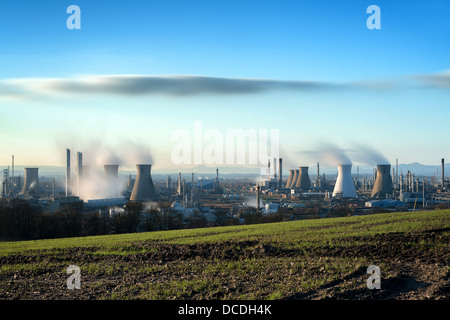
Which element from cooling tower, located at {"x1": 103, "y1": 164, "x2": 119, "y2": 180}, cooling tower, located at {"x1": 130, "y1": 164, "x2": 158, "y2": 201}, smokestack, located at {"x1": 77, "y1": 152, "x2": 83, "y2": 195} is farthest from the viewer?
smokestack, located at {"x1": 77, "y1": 152, "x2": 83, "y2": 195}

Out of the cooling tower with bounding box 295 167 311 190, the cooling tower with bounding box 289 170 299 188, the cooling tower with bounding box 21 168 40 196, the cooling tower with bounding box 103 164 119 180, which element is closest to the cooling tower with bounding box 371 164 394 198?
the cooling tower with bounding box 295 167 311 190

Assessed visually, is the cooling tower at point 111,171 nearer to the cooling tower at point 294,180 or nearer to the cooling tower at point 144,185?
the cooling tower at point 144,185

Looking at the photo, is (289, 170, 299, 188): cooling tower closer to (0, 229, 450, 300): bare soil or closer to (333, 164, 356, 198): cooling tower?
(333, 164, 356, 198): cooling tower

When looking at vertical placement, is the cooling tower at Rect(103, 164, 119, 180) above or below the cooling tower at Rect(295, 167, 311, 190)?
above

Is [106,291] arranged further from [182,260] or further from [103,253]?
[103,253]

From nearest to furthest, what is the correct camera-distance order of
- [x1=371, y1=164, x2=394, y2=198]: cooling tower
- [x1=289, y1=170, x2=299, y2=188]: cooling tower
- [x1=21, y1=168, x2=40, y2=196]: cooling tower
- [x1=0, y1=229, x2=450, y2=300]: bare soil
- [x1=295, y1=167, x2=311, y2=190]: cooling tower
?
[x1=0, y1=229, x2=450, y2=300]: bare soil → [x1=371, y1=164, x2=394, y2=198]: cooling tower → [x1=21, y1=168, x2=40, y2=196]: cooling tower → [x1=295, y1=167, x2=311, y2=190]: cooling tower → [x1=289, y1=170, x2=299, y2=188]: cooling tower

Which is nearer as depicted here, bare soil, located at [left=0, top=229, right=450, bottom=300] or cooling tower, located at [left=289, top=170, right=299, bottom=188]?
bare soil, located at [left=0, top=229, right=450, bottom=300]

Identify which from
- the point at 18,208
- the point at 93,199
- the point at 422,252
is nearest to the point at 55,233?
the point at 18,208
